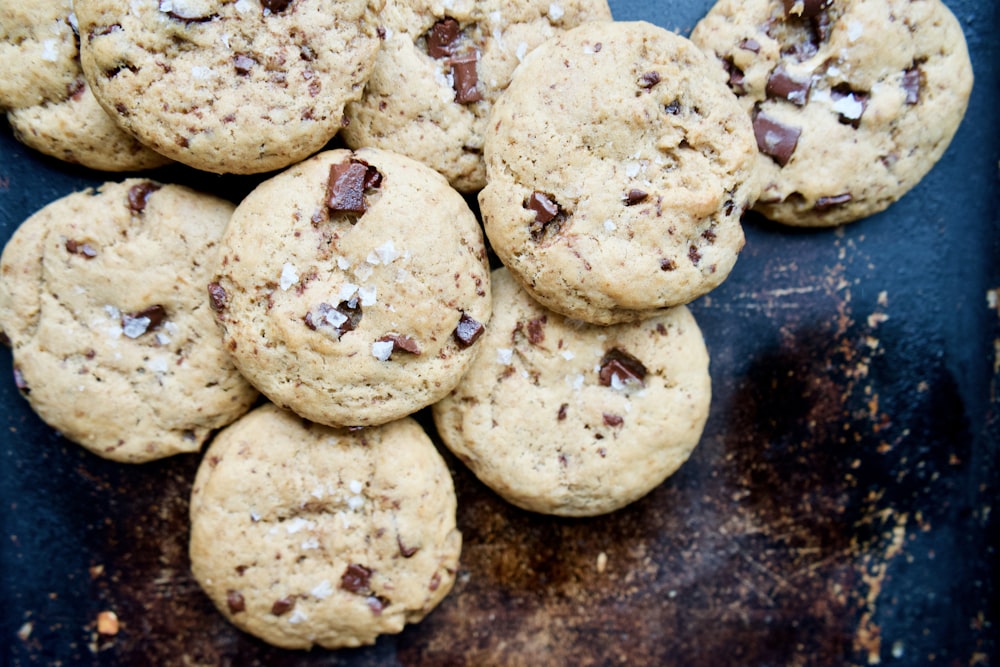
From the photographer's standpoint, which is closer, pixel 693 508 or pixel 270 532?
pixel 270 532

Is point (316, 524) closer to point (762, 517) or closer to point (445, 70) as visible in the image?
point (445, 70)

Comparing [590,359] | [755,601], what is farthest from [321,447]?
[755,601]

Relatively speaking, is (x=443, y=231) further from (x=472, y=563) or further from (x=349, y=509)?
(x=472, y=563)

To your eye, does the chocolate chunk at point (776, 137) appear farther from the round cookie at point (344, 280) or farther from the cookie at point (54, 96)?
the cookie at point (54, 96)

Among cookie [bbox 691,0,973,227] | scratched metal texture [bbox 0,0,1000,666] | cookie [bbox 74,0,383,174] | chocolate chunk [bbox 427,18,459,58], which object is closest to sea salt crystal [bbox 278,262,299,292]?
cookie [bbox 74,0,383,174]

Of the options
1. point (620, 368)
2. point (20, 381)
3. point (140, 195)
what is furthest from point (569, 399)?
point (20, 381)
